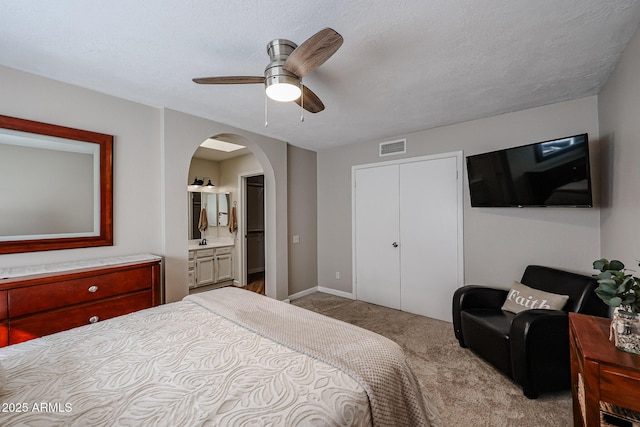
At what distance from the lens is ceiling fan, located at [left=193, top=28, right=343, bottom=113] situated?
4.39 ft

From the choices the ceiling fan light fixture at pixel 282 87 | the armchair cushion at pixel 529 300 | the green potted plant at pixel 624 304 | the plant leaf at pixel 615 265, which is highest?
the ceiling fan light fixture at pixel 282 87

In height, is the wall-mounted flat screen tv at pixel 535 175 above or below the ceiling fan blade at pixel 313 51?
below

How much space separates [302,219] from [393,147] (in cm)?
185

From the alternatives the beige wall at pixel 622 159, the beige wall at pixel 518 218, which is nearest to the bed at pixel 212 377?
the beige wall at pixel 622 159

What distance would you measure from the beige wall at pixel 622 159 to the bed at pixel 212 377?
6.22 ft

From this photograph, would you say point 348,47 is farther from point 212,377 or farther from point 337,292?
point 337,292

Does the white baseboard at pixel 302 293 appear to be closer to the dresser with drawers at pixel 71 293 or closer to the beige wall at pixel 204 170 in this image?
the dresser with drawers at pixel 71 293

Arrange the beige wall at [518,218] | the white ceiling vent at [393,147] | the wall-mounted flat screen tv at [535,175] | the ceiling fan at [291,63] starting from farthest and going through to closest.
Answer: the white ceiling vent at [393,147] → the beige wall at [518,218] → the wall-mounted flat screen tv at [535,175] → the ceiling fan at [291,63]

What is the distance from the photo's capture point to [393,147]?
3848 mm

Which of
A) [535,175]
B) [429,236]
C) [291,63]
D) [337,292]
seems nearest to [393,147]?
[429,236]

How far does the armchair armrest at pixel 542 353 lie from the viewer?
6.33ft

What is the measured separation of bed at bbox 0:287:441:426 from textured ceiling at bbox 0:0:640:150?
69.5 inches

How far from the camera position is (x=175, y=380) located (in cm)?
104

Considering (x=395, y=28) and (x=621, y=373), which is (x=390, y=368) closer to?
(x=621, y=373)
